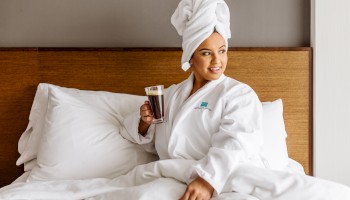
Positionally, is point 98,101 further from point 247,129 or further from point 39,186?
point 247,129

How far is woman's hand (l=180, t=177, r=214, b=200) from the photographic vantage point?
1.79 metres

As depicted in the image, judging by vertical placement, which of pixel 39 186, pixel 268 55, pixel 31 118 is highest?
pixel 268 55

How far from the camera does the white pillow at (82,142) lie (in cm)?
224

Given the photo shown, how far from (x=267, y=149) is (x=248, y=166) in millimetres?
402

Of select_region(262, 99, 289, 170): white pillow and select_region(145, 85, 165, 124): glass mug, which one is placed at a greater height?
select_region(145, 85, 165, 124): glass mug

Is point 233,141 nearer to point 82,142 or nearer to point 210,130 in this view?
point 210,130

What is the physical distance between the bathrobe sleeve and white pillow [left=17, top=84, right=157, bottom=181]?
0.50 metres
